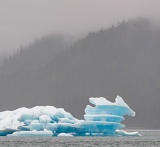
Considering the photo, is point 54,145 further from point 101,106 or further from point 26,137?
point 26,137

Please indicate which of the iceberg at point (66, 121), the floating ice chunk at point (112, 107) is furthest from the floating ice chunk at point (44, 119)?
the floating ice chunk at point (112, 107)

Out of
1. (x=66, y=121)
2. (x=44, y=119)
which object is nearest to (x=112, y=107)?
(x=66, y=121)

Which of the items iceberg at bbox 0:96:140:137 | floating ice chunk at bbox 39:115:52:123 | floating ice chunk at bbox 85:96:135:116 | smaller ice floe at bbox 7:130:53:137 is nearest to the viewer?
iceberg at bbox 0:96:140:137

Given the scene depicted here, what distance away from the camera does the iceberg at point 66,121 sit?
81250mm

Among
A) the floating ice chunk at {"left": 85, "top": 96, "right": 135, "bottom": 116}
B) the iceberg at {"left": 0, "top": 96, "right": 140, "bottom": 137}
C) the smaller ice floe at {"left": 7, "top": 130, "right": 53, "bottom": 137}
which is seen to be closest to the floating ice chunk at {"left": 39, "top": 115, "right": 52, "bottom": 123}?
the iceberg at {"left": 0, "top": 96, "right": 140, "bottom": 137}

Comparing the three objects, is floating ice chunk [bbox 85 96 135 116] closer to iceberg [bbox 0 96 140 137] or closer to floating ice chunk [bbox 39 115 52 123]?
iceberg [bbox 0 96 140 137]

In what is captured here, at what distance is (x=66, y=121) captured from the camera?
82.1 metres

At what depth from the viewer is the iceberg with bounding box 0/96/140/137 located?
81.2 metres

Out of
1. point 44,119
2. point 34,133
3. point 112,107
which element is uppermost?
point 112,107

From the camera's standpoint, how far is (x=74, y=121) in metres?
84.1

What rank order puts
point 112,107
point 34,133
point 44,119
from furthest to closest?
point 34,133, point 112,107, point 44,119

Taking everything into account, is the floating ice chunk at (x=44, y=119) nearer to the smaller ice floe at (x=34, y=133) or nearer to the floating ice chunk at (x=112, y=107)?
the smaller ice floe at (x=34, y=133)

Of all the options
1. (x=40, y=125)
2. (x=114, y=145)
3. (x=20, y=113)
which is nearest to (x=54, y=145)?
(x=114, y=145)

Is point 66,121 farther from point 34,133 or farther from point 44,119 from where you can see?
point 34,133
